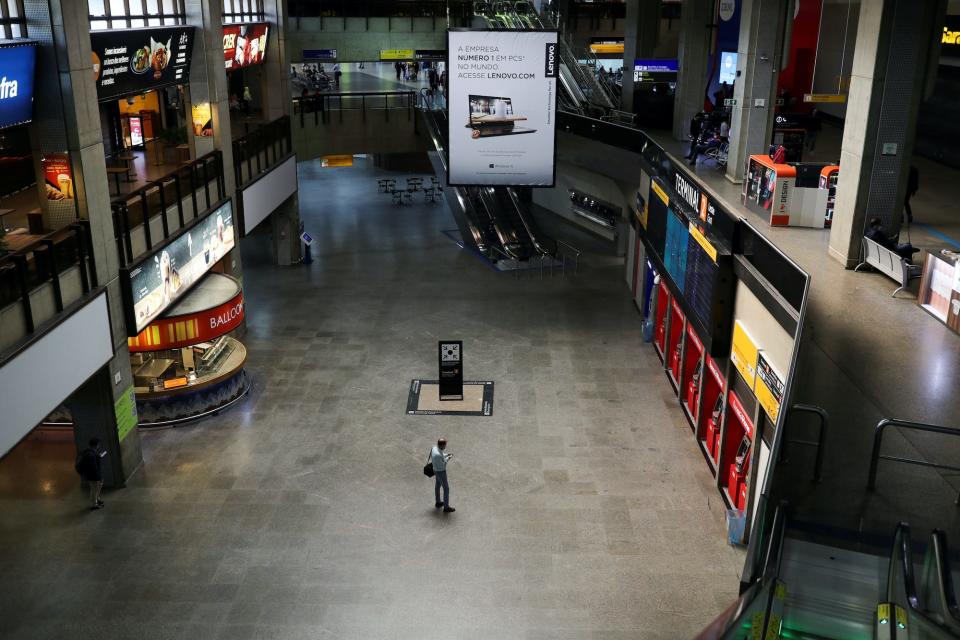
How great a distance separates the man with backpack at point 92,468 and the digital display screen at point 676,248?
35.2ft

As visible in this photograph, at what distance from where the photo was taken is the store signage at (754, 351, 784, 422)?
10.8 m

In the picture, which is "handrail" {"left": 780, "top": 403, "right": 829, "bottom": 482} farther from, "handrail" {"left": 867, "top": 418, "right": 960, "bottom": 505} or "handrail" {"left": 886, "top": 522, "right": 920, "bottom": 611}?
"handrail" {"left": 886, "top": 522, "right": 920, "bottom": 611}

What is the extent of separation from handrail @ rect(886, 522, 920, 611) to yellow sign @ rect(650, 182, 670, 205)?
40.4 feet

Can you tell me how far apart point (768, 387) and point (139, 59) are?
12.6 metres

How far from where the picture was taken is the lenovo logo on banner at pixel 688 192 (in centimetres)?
1521

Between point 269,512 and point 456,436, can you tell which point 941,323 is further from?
point 269,512

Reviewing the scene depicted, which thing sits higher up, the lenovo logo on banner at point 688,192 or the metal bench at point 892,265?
the lenovo logo on banner at point 688,192

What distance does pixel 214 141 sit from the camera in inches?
736

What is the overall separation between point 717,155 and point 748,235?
8.60m

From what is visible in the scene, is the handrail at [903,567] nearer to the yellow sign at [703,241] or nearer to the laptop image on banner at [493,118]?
the yellow sign at [703,241]

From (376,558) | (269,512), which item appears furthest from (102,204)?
(376,558)

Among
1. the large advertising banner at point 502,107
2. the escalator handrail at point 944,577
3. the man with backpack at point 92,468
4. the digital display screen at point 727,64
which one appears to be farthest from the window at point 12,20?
the digital display screen at point 727,64

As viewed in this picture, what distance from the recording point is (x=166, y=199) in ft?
51.4

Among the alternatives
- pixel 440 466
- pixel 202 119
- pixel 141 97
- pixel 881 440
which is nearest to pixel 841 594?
pixel 881 440
